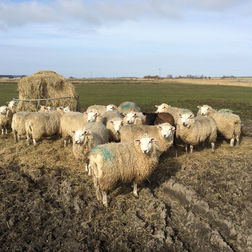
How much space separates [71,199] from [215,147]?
6119 millimetres

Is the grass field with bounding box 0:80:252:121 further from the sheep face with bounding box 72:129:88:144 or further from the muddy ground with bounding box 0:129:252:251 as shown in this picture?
the sheep face with bounding box 72:129:88:144

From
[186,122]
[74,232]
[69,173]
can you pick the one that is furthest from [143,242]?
[186,122]

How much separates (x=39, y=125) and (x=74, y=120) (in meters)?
1.37

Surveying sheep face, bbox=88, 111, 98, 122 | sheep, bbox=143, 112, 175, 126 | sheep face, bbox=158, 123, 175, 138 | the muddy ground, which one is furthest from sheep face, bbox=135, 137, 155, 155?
sheep, bbox=143, 112, 175, 126

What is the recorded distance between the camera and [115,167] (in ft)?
17.4

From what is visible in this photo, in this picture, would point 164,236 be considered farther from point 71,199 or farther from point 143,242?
point 71,199

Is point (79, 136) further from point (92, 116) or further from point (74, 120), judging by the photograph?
point (74, 120)

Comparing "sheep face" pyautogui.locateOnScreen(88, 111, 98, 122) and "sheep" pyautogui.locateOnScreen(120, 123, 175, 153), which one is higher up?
"sheep face" pyautogui.locateOnScreen(88, 111, 98, 122)

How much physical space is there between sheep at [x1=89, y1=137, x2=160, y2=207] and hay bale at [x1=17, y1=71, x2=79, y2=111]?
8574 millimetres

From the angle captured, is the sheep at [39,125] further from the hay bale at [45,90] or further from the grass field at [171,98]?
the grass field at [171,98]

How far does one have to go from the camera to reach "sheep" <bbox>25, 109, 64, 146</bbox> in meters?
9.24

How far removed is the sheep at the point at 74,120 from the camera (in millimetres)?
8953

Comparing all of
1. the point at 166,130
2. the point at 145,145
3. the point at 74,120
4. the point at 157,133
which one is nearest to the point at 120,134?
the point at 157,133

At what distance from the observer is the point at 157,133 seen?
7.70 meters
